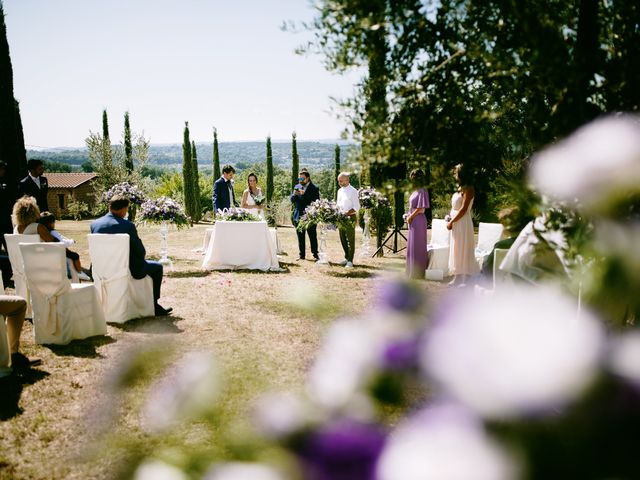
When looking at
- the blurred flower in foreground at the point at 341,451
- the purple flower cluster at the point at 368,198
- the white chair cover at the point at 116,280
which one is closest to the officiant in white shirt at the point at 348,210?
the purple flower cluster at the point at 368,198

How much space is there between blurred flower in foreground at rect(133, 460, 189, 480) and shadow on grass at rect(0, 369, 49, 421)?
14.3ft

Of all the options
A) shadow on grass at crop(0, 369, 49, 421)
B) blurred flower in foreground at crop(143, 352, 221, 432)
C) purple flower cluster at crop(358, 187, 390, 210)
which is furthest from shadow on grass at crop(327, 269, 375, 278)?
A: blurred flower in foreground at crop(143, 352, 221, 432)

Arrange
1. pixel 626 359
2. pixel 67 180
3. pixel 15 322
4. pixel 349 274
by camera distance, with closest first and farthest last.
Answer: pixel 626 359 → pixel 15 322 → pixel 349 274 → pixel 67 180

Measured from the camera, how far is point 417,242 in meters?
9.44

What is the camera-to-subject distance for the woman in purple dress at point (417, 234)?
9.16m

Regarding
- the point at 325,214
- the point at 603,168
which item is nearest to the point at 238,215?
the point at 325,214

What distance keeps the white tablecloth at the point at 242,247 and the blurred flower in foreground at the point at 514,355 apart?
1018 centimetres

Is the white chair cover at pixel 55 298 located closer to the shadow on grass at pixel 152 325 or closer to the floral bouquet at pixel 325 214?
the shadow on grass at pixel 152 325

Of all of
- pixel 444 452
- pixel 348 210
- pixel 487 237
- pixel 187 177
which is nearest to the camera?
pixel 444 452

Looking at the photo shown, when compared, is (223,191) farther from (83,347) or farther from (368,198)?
(83,347)

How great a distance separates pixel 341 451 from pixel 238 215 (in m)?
10.5

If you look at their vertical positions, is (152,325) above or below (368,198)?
below

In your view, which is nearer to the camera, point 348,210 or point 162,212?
point 162,212

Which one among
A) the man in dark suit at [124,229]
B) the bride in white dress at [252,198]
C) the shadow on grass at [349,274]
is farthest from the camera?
the bride in white dress at [252,198]
